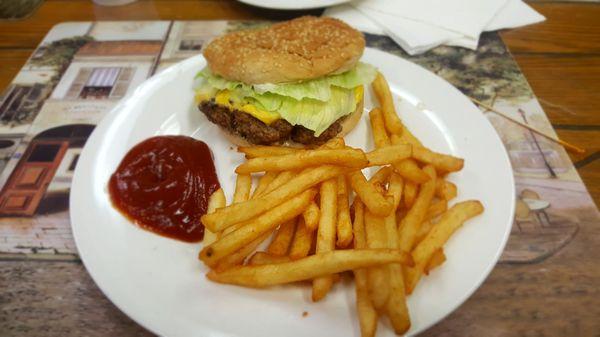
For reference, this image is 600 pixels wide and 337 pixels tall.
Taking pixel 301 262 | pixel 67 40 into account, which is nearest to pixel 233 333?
pixel 301 262

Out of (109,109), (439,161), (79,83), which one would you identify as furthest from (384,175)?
(79,83)

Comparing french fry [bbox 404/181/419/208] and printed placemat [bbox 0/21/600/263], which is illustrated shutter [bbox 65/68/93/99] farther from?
french fry [bbox 404/181/419/208]

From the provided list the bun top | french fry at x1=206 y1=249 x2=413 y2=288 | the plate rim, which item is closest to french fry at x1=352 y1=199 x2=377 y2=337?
french fry at x1=206 y1=249 x2=413 y2=288

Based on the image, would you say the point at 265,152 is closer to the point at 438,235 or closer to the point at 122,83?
the point at 438,235

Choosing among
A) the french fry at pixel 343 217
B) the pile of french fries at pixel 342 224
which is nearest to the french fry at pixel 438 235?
the pile of french fries at pixel 342 224

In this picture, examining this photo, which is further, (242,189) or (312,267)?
(242,189)

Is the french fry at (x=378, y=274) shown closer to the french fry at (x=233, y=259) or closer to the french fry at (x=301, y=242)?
the french fry at (x=301, y=242)

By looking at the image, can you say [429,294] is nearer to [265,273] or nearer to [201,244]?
[265,273]
